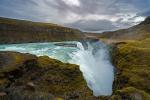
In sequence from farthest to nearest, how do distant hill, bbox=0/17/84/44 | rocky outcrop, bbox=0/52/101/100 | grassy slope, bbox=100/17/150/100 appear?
1. distant hill, bbox=0/17/84/44
2. rocky outcrop, bbox=0/52/101/100
3. grassy slope, bbox=100/17/150/100

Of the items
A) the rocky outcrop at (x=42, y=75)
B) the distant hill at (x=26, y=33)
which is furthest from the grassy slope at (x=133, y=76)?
the distant hill at (x=26, y=33)

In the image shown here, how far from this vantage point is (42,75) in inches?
1172

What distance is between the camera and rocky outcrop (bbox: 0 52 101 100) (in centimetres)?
2733

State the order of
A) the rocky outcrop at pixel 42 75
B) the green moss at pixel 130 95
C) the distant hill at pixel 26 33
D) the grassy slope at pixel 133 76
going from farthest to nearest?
the distant hill at pixel 26 33 → the rocky outcrop at pixel 42 75 → the grassy slope at pixel 133 76 → the green moss at pixel 130 95

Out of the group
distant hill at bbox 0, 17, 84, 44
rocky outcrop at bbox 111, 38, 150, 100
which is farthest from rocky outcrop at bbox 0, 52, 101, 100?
distant hill at bbox 0, 17, 84, 44

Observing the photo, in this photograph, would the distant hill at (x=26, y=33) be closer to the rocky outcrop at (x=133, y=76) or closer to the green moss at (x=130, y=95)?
the rocky outcrop at (x=133, y=76)

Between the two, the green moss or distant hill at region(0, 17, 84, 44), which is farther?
distant hill at region(0, 17, 84, 44)

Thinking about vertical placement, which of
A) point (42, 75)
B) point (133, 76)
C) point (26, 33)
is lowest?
point (42, 75)

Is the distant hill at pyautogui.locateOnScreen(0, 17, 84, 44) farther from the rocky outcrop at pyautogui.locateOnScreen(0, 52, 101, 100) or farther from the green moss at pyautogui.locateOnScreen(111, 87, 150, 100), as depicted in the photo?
the green moss at pyautogui.locateOnScreen(111, 87, 150, 100)

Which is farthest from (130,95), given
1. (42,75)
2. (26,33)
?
(26,33)

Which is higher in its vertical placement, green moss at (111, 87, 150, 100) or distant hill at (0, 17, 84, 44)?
distant hill at (0, 17, 84, 44)

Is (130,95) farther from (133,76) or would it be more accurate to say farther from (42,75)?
(42,75)

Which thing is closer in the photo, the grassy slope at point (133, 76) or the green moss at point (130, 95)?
the green moss at point (130, 95)

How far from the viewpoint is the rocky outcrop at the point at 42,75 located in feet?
89.7
